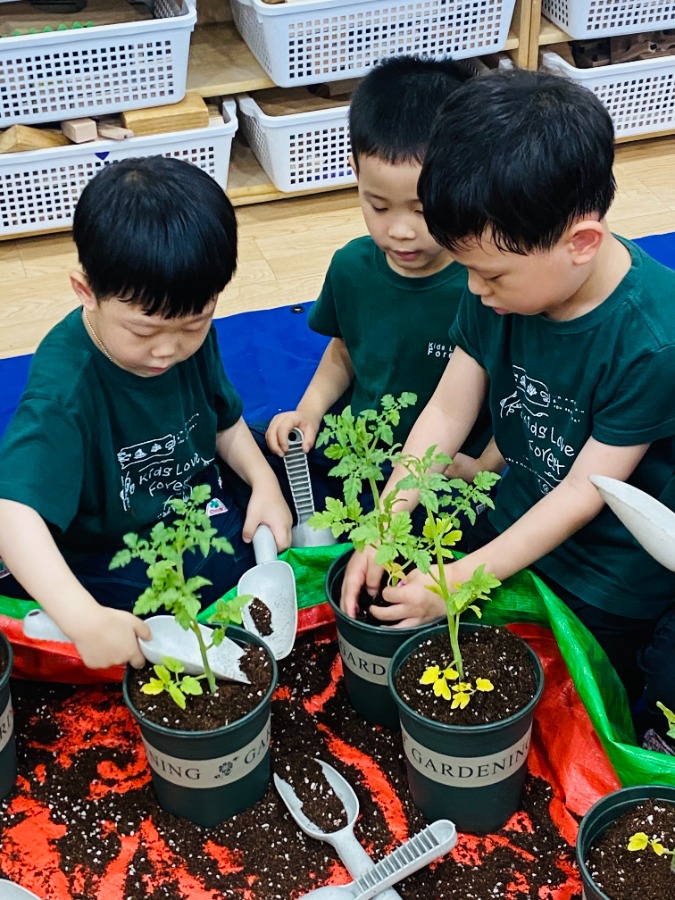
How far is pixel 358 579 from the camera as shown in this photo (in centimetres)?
117

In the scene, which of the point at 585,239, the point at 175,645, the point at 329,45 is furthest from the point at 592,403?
the point at 329,45

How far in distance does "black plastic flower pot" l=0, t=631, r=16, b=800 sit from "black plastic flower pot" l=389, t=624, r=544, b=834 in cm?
41

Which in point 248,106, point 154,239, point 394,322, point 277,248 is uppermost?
point 154,239

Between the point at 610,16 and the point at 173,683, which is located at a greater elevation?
the point at 610,16

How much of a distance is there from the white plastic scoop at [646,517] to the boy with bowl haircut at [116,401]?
47cm

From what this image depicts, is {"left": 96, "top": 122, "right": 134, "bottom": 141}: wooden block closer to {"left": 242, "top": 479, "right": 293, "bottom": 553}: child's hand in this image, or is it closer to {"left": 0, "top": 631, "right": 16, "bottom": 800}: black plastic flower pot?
{"left": 242, "top": 479, "right": 293, "bottom": 553}: child's hand

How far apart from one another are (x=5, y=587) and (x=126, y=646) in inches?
13.8

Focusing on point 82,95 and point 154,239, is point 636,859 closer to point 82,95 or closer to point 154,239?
point 154,239

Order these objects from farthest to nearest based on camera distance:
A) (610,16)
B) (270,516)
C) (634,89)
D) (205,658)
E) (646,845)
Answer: (634,89) < (610,16) < (270,516) < (205,658) < (646,845)

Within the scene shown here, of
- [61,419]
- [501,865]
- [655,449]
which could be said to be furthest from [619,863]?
[61,419]

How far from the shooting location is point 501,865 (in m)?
1.06

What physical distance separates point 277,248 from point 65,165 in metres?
0.50

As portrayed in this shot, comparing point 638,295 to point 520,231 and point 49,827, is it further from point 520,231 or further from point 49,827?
point 49,827

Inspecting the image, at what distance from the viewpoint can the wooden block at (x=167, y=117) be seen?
7.70ft
